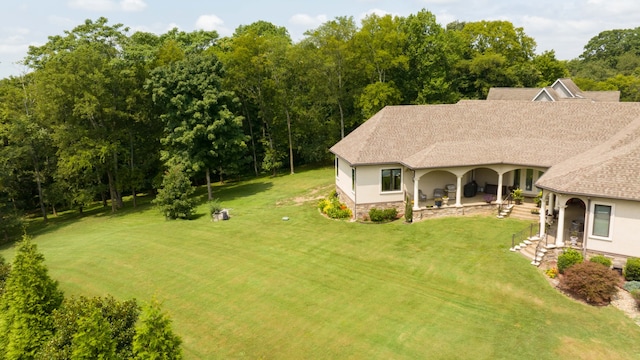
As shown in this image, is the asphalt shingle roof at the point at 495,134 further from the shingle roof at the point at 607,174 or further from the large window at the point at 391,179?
the large window at the point at 391,179

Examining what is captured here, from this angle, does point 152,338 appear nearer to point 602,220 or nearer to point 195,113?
point 602,220

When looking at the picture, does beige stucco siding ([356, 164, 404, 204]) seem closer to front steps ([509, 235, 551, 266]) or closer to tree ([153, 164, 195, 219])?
front steps ([509, 235, 551, 266])

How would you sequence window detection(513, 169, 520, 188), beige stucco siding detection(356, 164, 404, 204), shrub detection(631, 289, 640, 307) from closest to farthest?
shrub detection(631, 289, 640, 307) < beige stucco siding detection(356, 164, 404, 204) < window detection(513, 169, 520, 188)

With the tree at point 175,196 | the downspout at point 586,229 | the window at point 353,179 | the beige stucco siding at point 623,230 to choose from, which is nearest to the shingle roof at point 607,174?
the beige stucco siding at point 623,230

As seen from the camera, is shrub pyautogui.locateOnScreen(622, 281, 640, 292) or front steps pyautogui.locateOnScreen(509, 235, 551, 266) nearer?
shrub pyautogui.locateOnScreen(622, 281, 640, 292)

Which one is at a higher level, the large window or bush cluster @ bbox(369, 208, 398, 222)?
the large window

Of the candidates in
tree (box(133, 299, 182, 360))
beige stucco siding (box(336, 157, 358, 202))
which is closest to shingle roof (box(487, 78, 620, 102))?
beige stucco siding (box(336, 157, 358, 202))
